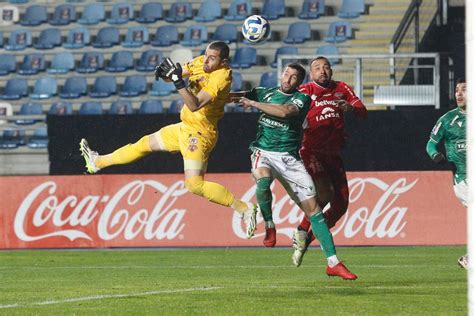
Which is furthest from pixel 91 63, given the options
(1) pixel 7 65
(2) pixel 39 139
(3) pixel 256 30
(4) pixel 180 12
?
(3) pixel 256 30

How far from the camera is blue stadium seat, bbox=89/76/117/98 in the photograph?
28295 mm

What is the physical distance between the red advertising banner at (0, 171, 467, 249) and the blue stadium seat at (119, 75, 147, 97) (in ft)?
24.7

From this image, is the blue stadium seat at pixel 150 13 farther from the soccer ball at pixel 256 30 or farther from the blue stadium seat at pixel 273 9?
the soccer ball at pixel 256 30

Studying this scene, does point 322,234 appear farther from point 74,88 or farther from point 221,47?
point 74,88

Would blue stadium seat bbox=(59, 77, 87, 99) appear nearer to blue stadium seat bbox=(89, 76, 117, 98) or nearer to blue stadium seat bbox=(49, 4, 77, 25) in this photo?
blue stadium seat bbox=(89, 76, 117, 98)

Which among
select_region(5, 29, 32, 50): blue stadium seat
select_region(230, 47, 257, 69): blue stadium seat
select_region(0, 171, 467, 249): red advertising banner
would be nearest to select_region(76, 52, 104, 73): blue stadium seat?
select_region(5, 29, 32, 50): blue stadium seat

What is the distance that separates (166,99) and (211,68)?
1462cm

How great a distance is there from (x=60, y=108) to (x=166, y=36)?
11.0 feet

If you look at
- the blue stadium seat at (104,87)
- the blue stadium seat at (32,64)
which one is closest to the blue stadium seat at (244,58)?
the blue stadium seat at (104,87)

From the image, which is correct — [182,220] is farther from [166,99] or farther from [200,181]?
[200,181]

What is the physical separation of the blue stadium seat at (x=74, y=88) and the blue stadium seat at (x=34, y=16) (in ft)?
8.04

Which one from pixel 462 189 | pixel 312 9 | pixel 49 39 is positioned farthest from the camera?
pixel 49 39

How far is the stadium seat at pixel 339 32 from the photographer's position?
27.6m

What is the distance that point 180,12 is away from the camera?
29531 mm
